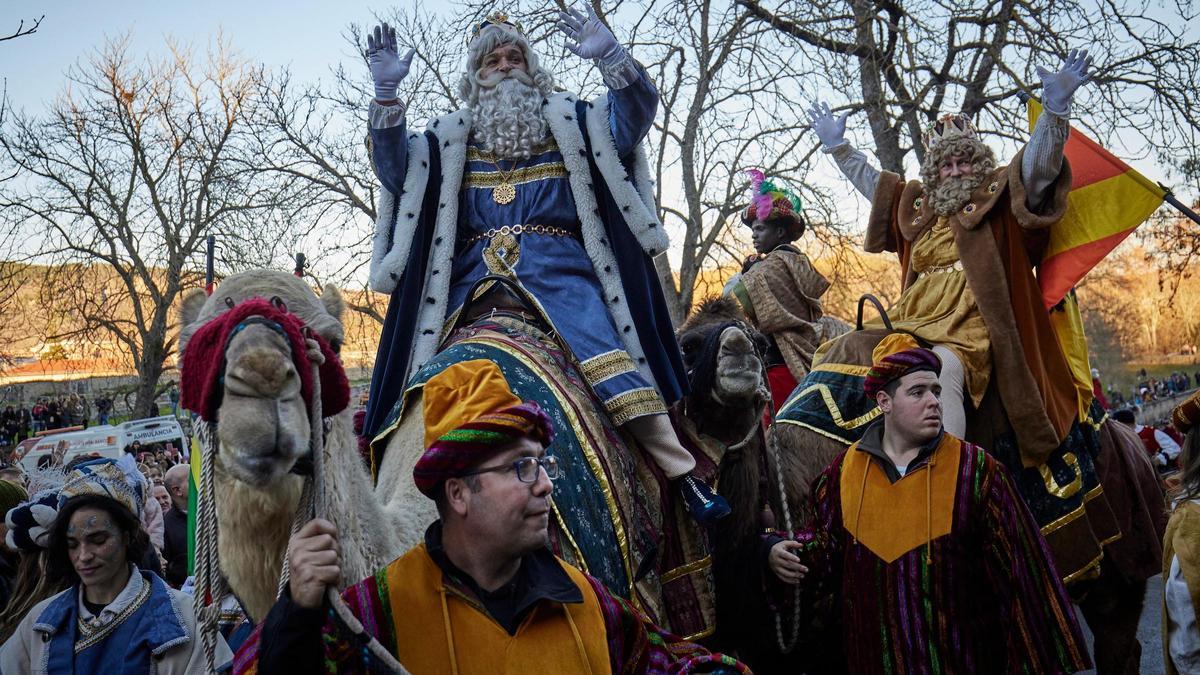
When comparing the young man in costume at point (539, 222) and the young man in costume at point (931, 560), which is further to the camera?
the young man in costume at point (539, 222)

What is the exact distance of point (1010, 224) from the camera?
19.6ft

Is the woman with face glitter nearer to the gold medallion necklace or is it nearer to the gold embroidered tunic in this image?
the gold medallion necklace

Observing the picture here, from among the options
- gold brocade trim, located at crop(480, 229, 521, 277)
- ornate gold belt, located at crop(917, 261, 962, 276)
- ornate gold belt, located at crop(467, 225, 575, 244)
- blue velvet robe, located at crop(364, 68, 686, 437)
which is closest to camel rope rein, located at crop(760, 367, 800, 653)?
blue velvet robe, located at crop(364, 68, 686, 437)

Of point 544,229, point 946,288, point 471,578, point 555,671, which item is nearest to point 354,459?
point 471,578

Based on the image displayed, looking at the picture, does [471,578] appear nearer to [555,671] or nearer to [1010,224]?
[555,671]

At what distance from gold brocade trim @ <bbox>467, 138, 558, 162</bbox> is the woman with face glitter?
1.93 m

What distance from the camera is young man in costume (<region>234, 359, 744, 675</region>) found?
90.0 inches

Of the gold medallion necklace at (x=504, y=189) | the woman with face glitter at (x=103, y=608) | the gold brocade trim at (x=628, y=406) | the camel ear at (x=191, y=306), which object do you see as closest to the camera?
the camel ear at (x=191, y=306)

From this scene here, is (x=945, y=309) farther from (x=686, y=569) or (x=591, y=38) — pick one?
(x=591, y=38)

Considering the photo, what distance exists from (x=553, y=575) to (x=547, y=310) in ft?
6.15

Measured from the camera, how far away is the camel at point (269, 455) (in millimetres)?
2256

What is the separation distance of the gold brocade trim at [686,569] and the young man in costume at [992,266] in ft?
5.93

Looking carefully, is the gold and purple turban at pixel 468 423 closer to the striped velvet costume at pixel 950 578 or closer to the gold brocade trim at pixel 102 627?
the gold brocade trim at pixel 102 627

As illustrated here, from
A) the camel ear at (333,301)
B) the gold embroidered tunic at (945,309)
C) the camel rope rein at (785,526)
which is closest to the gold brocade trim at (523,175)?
the camel rope rein at (785,526)
